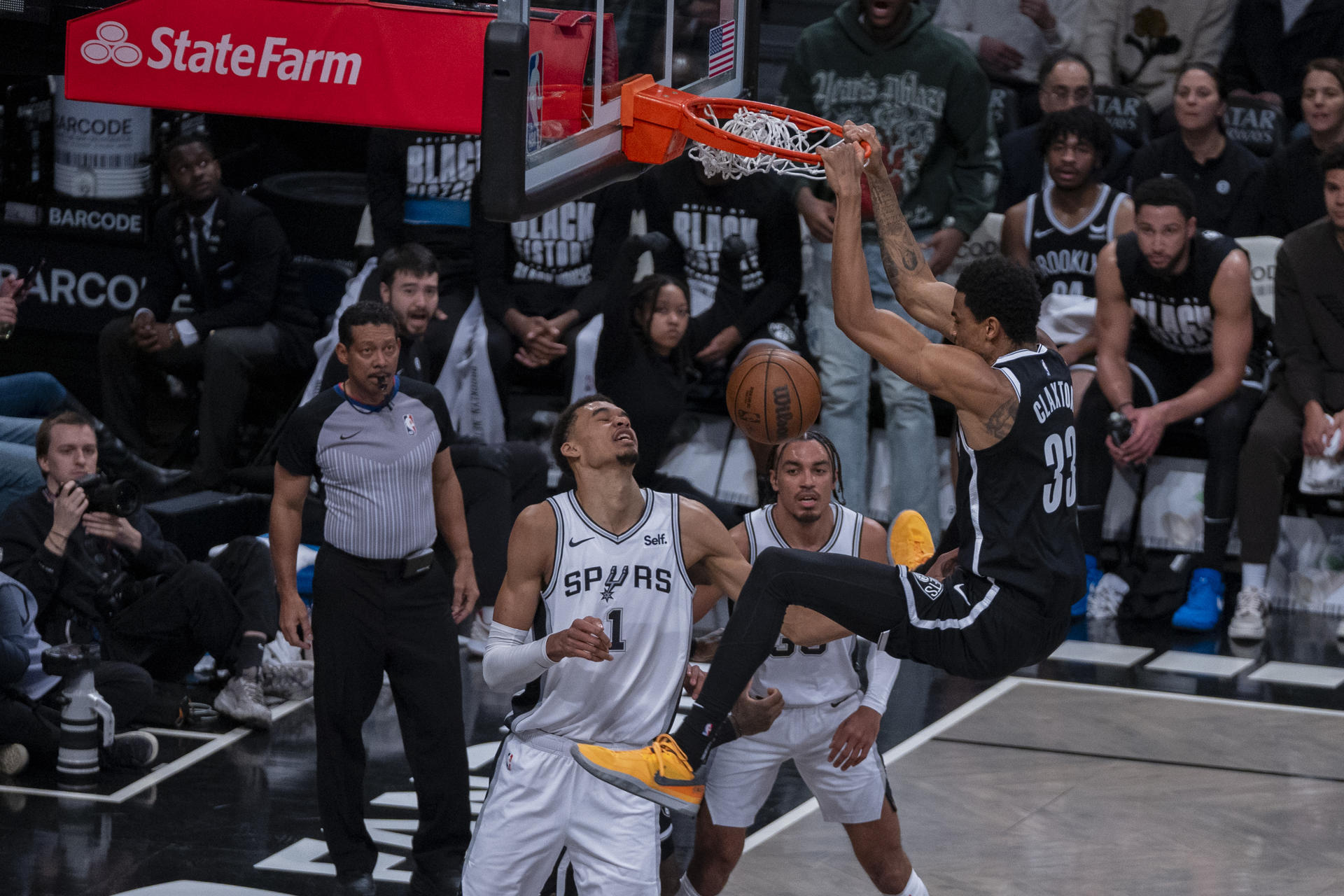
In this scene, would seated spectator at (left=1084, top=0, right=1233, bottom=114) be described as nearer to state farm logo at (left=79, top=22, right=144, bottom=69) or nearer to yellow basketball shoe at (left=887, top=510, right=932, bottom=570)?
state farm logo at (left=79, top=22, right=144, bottom=69)

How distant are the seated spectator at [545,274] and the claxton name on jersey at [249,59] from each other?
1.60m

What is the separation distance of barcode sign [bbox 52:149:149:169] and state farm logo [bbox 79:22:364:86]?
332 centimetres

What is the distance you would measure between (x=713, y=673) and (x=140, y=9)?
505cm

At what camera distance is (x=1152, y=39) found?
11656 mm

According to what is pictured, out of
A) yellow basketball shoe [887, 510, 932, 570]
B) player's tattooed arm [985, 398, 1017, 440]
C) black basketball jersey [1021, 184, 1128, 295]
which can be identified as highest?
black basketball jersey [1021, 184, 1128, 295]

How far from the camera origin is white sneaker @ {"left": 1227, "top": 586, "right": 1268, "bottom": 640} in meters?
9.59

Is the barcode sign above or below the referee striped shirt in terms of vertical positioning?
above

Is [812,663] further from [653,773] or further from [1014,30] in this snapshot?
[1014,30]

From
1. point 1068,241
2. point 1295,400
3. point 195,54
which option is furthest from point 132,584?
point 1295,400

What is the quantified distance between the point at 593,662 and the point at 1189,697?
4.39 meters

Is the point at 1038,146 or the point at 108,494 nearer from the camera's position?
the point at 108,494

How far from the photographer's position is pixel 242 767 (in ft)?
25.9

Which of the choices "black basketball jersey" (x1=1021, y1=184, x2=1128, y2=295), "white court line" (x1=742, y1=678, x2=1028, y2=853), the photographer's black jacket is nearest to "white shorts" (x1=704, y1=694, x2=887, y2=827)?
"white court line" (x1=742, y1=678, x2=1028, y2=853)

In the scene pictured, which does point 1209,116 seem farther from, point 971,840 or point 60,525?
point 60,525
